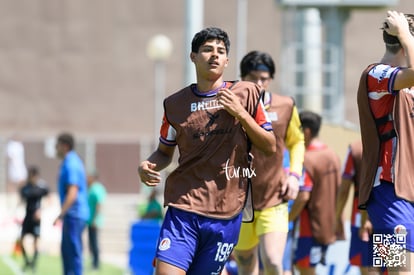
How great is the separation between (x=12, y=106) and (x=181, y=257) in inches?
1305

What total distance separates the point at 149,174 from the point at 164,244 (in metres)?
0.51

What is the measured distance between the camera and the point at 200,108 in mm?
7023

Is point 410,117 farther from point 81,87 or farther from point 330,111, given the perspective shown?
point 81,87

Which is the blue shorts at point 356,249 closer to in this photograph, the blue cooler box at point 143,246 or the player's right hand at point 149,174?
the player's right hand at point 149,174

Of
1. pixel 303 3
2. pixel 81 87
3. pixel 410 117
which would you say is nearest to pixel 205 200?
pixel 410 117

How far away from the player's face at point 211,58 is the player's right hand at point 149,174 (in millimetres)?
722

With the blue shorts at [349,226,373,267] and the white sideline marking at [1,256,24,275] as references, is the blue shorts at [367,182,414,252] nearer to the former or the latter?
the blue shorts at [349,226,373,267]

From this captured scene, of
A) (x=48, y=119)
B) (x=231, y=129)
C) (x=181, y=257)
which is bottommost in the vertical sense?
(x=48, y=119)

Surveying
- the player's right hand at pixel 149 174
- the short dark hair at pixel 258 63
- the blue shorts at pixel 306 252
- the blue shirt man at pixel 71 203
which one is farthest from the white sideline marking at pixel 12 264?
the player's right hand at pixel 149 174

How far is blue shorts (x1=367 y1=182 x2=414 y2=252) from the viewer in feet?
21.8

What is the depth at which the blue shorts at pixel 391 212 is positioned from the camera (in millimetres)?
6652

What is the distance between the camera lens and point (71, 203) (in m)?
13.5

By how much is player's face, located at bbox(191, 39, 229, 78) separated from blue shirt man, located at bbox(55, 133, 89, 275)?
266 inches

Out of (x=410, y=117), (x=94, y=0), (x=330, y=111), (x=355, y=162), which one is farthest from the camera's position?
(x=94, y=0)
